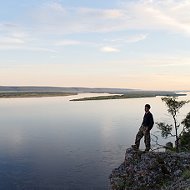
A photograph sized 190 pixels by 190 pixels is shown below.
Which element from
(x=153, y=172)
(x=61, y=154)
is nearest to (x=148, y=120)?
(x=153, y=172)

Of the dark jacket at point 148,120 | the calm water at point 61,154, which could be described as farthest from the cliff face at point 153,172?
the calm water at point 61,154

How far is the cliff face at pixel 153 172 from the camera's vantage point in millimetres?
19641

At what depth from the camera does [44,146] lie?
148 feet

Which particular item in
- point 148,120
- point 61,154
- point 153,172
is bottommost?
point 61,154

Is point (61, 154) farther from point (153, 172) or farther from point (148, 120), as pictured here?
point (153, 172)

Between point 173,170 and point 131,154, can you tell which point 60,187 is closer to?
A: point 131,154

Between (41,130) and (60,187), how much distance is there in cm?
3018

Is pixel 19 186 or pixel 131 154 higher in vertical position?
pixel 131 154

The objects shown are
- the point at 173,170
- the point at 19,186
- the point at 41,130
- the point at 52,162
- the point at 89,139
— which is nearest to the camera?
the point at 173,170

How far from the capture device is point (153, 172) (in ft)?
66.9

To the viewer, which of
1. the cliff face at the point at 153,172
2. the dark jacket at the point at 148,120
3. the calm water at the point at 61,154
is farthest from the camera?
the calm water at the point at 61,154

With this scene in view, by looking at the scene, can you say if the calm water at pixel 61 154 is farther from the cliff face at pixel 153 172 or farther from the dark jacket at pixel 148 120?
the dark jacket at pixel 148 120

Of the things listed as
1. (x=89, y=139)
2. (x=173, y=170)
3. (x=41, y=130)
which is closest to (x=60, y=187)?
(x=173, y=170)

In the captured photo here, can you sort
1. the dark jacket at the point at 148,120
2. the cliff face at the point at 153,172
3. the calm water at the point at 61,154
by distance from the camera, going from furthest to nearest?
the calm water at the point at 61,154 → the dark jacket at the point at 148,120 → the cliff face at the point at 153,172
